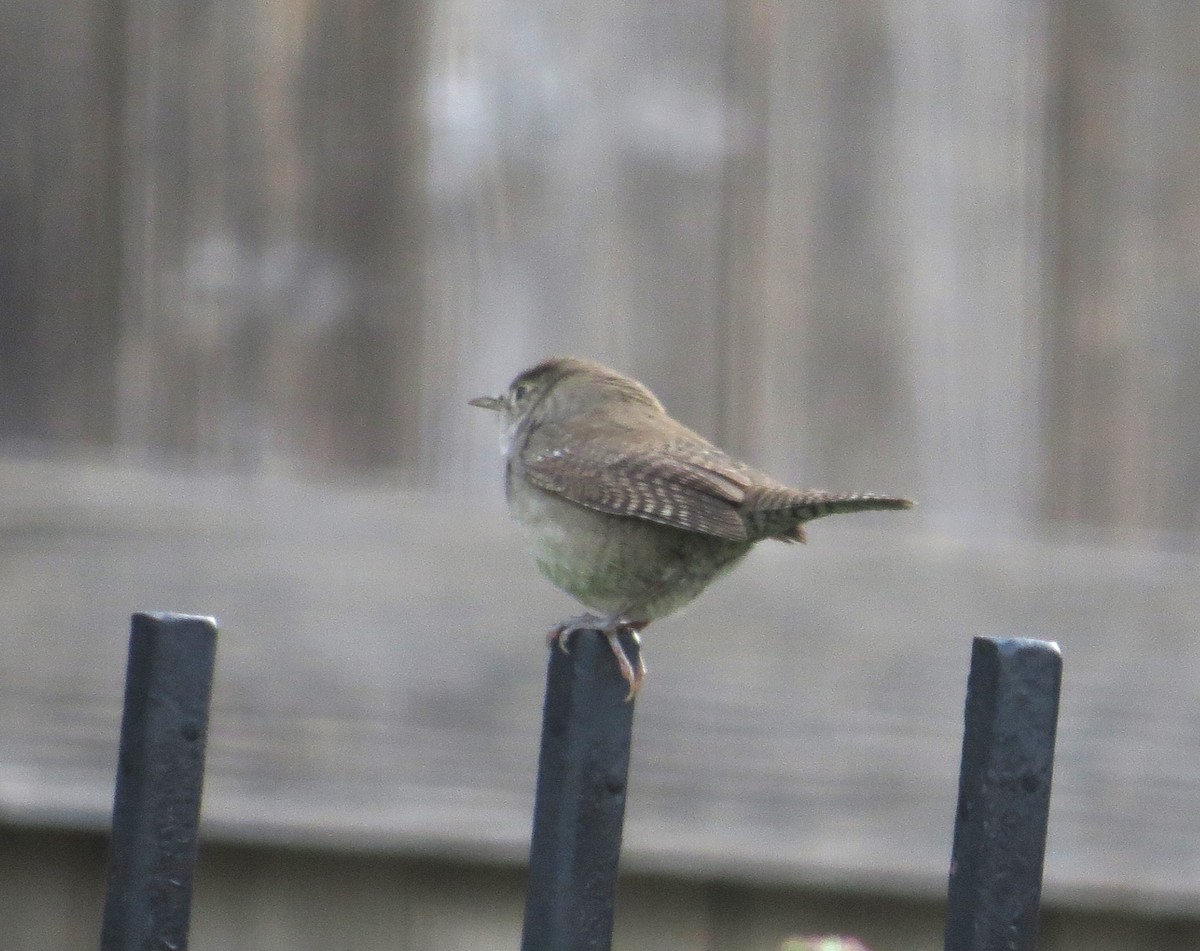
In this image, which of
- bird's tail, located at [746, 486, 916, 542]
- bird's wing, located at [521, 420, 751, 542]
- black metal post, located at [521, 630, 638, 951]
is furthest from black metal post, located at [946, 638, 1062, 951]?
bird's wing, located at [521, 420, 751, 542]

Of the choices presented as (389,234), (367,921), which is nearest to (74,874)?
(367,921)

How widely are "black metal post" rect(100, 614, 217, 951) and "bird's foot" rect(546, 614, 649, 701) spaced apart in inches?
15.1

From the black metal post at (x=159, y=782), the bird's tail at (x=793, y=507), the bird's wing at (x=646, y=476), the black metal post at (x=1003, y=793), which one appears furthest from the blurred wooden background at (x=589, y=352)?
the black metal post at (x=1003, y=793)

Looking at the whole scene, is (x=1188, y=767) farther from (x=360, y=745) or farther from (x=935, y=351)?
(x=360, y=745)

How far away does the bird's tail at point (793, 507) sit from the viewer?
268 cm

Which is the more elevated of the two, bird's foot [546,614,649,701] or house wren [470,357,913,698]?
house wren [470,357,913,698]

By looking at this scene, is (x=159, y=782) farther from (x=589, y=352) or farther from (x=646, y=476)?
(x=589, y=352)

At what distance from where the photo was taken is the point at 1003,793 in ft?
6.50

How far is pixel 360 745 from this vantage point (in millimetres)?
3178

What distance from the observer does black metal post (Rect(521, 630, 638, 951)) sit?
6.52 ft

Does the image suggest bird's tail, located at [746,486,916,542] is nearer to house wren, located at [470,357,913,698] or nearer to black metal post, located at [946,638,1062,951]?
→ house wren, located at [470,357,913,698]

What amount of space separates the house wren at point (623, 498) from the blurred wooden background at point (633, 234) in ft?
0.31

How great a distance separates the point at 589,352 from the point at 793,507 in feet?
2.78

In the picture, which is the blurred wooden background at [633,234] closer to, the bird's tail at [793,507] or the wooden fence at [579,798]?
the bird's tail at [793,507]
